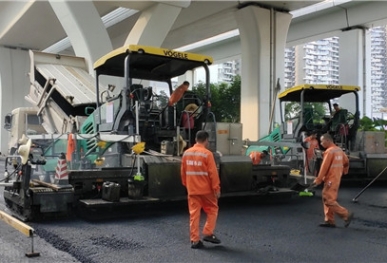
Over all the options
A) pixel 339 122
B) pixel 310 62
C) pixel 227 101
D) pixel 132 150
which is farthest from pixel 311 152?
pixel 310 62

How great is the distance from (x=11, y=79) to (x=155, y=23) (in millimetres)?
15787

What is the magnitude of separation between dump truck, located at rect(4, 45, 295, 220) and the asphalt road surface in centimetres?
34

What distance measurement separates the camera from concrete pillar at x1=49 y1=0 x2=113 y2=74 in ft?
A: 51.6

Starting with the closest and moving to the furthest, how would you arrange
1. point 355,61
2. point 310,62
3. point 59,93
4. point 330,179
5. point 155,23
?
point 330,179 < point 59,93 < point 155,23 < point 355,61 < point 310,62

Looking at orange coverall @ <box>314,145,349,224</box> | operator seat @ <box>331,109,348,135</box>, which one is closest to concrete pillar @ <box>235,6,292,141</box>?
operator seat @ <box>331,109,348,135</box>

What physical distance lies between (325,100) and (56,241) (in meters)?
9.84

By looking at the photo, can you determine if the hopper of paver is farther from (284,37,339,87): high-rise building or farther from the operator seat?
(284,37,339,87): high-rise building

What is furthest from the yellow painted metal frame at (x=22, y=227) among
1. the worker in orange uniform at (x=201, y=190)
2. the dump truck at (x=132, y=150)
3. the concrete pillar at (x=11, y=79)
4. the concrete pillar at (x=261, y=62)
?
the concrete pillar at (x=11, y=79)

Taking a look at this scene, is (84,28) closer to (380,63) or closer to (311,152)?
(311,152)

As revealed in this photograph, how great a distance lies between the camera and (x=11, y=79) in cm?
2881

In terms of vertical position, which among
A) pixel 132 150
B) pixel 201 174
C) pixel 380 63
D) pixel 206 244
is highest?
pixel 380 63

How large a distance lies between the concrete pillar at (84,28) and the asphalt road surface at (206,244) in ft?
30.3

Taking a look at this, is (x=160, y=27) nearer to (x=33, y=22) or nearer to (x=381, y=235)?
(x=33, y=22)

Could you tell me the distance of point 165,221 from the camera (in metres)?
6.95
